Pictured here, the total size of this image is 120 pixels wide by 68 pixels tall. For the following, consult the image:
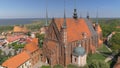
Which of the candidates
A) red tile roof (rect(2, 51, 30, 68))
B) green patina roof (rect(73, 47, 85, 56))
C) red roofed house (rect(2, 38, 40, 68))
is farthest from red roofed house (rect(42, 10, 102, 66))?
red tile roof (rect(2, 51, 30, 68))

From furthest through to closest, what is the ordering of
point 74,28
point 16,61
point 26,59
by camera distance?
point 74,28
point 26,59
point 16,61

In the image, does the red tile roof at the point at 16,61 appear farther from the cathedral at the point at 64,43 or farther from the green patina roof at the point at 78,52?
the green patina roof at the point at 78,52

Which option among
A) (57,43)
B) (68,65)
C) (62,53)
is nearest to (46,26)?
(57,43)

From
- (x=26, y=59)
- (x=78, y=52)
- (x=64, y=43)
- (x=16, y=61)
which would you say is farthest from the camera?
(x=78, y=52)

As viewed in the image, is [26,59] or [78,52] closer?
[26,59]

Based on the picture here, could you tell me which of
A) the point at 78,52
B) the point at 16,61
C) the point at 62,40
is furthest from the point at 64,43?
the point at 16,61

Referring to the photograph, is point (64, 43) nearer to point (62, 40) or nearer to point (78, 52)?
point (62, 40)

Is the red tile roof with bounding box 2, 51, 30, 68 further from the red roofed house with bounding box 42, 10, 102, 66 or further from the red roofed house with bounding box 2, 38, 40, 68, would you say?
the red roofed house with bounding box 42, 10, 102, 66

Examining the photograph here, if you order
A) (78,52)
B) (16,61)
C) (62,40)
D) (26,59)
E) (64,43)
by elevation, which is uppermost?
(62,40)
